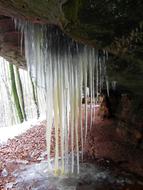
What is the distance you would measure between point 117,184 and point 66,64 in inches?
67.9

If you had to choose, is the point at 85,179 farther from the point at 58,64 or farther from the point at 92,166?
the point at 58,64

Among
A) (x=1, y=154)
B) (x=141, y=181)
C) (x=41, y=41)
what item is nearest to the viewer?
(x=41, y=41)

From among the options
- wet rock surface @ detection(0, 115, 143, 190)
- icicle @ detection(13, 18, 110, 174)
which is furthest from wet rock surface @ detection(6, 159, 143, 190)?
icicle @ detection(13, 18, 110, 174)

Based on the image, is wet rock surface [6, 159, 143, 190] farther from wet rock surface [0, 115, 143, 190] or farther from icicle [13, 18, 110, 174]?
icicle [13, 18, 110, 174]

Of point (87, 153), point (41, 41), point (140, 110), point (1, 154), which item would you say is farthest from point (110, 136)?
point (41, 41)

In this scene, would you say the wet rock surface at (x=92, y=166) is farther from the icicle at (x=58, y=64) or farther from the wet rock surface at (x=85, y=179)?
the icicle at (x=58, y=64)

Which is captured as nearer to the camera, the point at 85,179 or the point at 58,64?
the point at 58,64

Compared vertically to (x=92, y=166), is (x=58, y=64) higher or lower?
higher

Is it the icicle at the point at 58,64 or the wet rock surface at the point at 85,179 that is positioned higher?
the icicle at the point at 58,64

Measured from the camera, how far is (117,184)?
3582 millimetres

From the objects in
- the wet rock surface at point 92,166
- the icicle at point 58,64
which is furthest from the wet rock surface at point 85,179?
the icicle at point 58,64

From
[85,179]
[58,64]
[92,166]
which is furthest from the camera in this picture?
[92,166]

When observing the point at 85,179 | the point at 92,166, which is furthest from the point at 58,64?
the point at 92,166

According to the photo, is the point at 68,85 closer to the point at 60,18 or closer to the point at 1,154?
the point at 60,18
